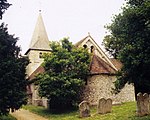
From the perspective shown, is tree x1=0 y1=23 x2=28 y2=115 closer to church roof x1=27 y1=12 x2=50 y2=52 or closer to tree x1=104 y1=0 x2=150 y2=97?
tree x1=104 y1=0 x2=150 y2=97

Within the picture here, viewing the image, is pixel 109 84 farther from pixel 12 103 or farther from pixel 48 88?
pixel 12 103

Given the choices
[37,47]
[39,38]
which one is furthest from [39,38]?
[37,47]

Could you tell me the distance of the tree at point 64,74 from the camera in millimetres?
29728

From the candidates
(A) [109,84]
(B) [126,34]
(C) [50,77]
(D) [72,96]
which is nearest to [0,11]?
(B) [126,34]

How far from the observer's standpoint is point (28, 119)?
28.0m

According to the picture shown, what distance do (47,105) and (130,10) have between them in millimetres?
20057

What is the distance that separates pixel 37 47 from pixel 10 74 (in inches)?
1020

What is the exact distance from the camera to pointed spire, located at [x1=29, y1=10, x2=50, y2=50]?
160ft

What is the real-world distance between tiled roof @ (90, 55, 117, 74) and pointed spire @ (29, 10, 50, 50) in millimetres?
16207

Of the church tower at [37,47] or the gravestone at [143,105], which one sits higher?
the church tower at [37,47]

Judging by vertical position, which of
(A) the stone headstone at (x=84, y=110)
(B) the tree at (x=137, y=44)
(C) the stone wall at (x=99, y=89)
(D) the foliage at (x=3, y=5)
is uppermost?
(D) the foliage at (x=3, y=5)

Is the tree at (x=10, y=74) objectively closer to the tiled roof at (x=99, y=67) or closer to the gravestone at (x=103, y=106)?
the gravestone at (x=103, y=106)

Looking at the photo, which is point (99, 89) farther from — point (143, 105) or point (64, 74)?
point (143, 105)

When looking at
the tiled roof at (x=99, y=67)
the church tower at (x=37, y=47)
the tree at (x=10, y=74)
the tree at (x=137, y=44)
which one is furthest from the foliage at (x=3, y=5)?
the church tower at (x=37, y=47)
